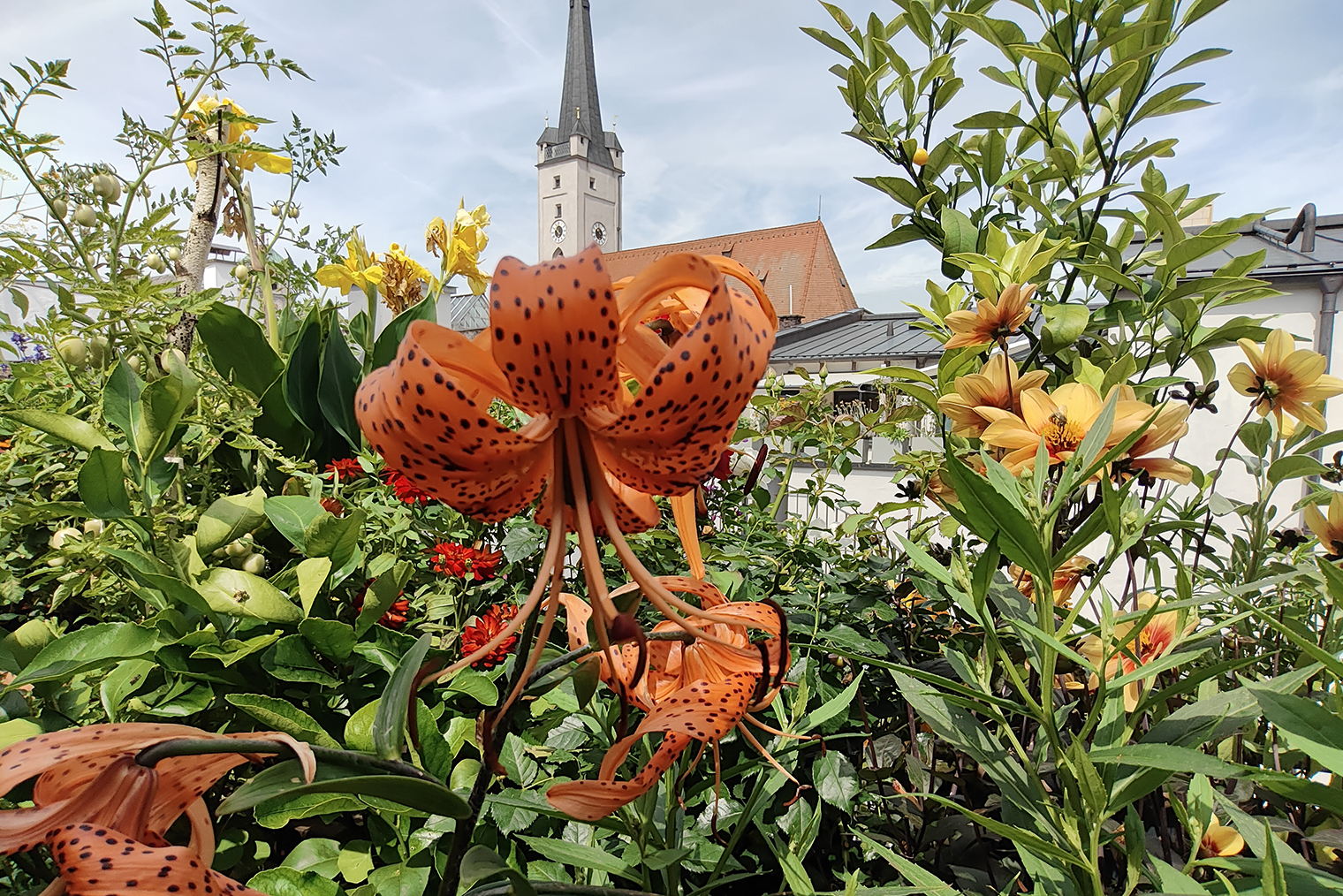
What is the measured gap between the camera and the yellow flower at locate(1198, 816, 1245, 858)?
22.4 inches

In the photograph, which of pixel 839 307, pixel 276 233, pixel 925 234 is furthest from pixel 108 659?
pixel 839 307

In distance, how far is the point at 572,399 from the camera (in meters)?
0.34

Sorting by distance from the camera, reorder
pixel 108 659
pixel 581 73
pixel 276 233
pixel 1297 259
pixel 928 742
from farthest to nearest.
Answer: pixel 581 73
pixel 1297 259
pixel 276 233
pixel 928 742
pixel 108 659

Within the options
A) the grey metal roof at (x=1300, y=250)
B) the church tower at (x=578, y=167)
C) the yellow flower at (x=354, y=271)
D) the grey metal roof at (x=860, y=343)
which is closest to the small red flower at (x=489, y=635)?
the yellow flower at (x=354, y=271)

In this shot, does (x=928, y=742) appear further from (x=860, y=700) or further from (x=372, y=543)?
(x=372, y=543)

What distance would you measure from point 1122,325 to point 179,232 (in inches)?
49.4

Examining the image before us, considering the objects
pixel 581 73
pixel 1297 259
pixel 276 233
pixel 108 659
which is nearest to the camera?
pixel 108 659

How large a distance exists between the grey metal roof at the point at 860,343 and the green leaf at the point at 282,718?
1221 cm

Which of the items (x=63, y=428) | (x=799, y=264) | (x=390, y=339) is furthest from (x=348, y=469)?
(x=799, y=264)

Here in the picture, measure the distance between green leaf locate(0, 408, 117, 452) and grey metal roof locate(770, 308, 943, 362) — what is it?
39.8ft

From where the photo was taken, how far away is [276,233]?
4.62 feet

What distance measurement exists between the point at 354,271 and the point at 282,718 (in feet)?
3.98

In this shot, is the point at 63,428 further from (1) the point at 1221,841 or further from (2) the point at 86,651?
(1) the point at 1221,841

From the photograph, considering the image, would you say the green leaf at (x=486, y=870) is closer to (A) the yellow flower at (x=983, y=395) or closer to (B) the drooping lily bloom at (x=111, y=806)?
(B) the drooping lily bloom at (x=111, y=806)
